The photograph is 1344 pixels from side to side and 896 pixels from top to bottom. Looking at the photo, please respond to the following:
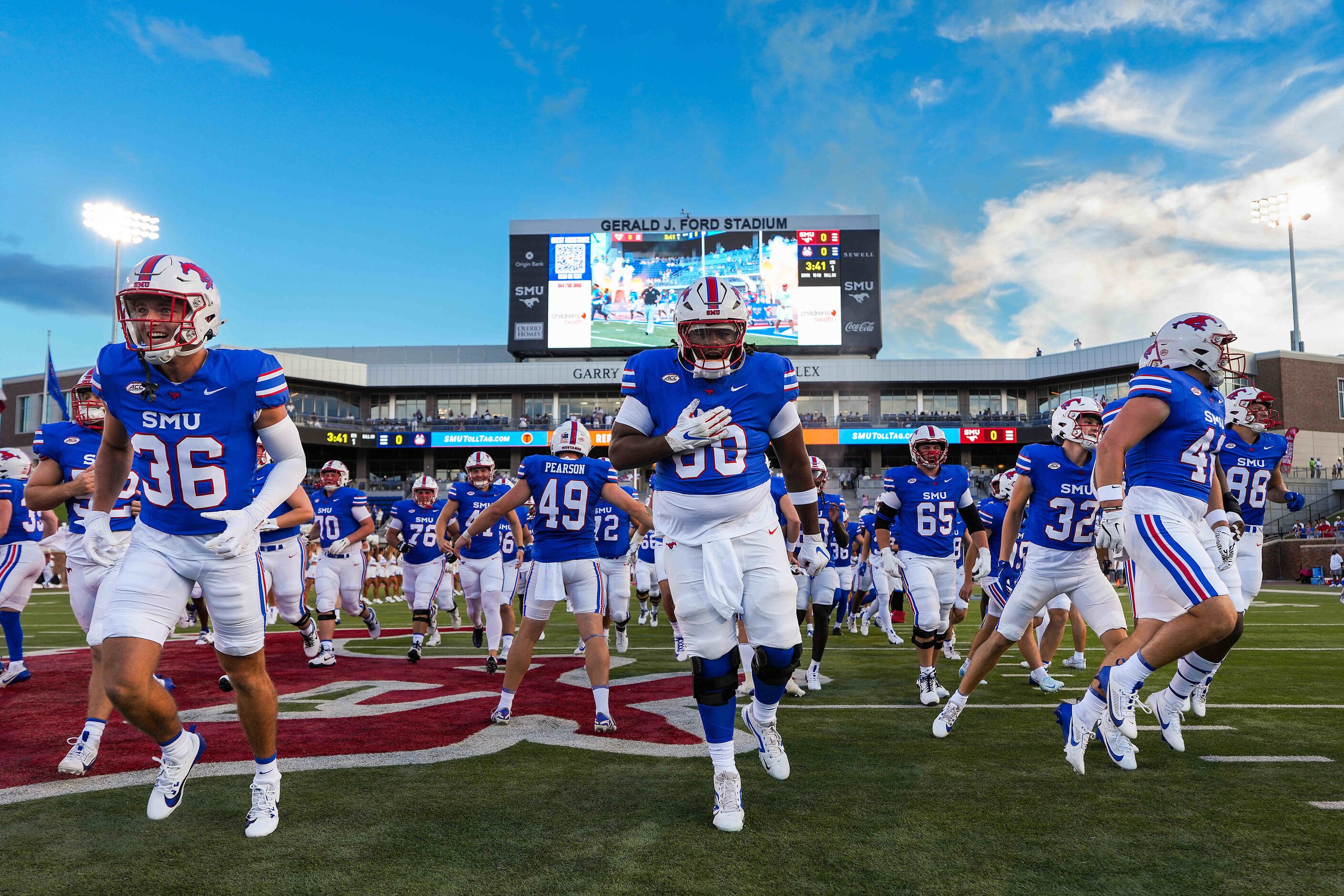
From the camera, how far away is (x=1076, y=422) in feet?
21.0

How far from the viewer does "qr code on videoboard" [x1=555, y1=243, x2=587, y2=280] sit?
151 ft

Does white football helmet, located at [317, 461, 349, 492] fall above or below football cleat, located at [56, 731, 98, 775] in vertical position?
above

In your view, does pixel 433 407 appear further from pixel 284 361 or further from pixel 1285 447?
pixel 1285 447

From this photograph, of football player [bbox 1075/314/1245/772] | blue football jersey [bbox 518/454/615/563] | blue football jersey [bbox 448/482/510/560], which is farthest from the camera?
blue football jersey [bbox 448/482/510/560]

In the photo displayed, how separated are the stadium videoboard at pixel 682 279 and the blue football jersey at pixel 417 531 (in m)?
34.2

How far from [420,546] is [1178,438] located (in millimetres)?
8811

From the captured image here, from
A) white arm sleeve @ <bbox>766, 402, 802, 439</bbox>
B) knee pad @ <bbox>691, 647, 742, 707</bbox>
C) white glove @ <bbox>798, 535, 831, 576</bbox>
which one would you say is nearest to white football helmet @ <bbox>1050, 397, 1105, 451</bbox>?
white glove @ <bbox>798, 535, 831, 576</bbox>

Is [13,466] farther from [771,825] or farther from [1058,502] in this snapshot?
[1058,502]

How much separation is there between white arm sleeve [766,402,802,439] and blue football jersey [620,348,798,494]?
0.01 metres

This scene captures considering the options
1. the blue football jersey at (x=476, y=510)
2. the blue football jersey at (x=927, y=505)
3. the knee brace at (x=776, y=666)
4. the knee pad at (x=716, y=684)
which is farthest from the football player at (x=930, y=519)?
the blue football jersey at (x=476, y=510)

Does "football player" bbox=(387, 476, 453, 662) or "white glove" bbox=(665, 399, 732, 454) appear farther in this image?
"football player" bbox=(387, 476, 453, 662)

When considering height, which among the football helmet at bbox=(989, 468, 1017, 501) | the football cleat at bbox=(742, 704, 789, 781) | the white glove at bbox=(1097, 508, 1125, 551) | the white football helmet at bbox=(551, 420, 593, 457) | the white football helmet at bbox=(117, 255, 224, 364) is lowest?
the football cleat at bbox=(742, 704, 789, 781)

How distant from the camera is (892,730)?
5.85 m

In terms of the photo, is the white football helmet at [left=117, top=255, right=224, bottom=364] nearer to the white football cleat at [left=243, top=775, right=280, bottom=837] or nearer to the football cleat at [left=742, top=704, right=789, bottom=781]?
the white football cleat at [left=243, top=775, right=280, bottom=837]
